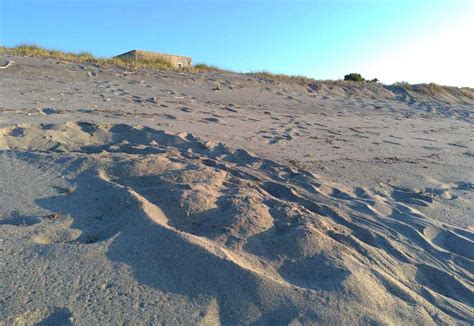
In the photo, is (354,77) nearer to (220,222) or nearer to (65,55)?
(65,55)

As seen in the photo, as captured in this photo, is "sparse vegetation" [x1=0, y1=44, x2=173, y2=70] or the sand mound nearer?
the sand mound

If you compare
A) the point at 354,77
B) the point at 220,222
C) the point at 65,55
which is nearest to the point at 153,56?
the point at 65,55

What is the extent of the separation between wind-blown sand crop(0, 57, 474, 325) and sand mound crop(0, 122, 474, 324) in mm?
11

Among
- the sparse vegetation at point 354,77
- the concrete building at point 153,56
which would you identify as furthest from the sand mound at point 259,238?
the sparse vegetation at point 354,77

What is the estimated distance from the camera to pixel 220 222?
2.87 m

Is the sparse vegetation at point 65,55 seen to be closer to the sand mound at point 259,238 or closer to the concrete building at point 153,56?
the concrete building at point 153,56

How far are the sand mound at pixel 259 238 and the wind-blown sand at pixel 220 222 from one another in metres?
0.01

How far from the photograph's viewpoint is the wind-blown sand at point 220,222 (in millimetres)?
2074

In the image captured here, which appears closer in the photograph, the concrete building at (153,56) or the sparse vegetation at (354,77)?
the concrete building at (153,56)

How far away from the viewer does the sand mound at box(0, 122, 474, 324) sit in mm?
2146

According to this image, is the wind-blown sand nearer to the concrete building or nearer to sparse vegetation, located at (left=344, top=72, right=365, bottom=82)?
the concrete building

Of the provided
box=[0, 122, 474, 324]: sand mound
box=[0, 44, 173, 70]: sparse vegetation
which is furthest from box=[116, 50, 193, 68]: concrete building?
box=[0, 122, 474, 324]: sand mound

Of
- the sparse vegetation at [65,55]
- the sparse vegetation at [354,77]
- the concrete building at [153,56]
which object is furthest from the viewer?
the sparse vegetation at [354,77]

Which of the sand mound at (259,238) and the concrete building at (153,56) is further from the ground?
the concrete building at (153,56)
